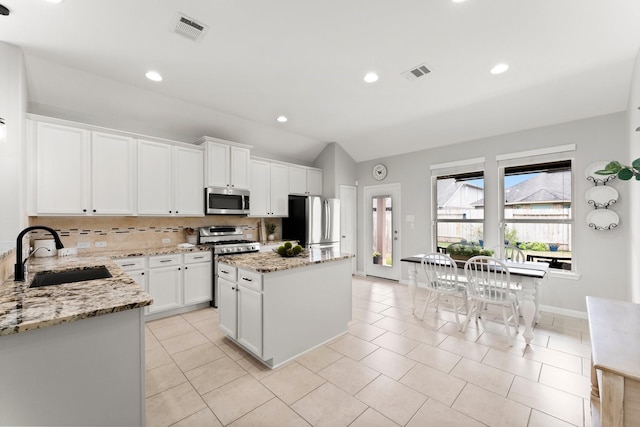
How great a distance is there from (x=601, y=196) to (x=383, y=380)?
359cm

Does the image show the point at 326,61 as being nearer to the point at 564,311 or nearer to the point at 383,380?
the point at 383,380

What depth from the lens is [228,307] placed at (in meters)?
2.83

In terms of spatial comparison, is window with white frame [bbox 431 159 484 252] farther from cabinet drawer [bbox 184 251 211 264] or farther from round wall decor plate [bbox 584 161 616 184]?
cabinet drawer [bbox 184 251 211 264]

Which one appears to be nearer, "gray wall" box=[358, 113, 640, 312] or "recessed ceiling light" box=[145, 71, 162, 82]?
"recessed ceiling light" box=[145, 71, 162, 82]

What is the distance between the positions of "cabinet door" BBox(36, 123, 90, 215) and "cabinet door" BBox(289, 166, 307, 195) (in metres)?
3.15

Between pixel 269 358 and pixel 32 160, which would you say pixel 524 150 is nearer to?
pixel 269 358

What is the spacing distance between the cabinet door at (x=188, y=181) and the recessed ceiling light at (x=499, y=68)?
3.96 m

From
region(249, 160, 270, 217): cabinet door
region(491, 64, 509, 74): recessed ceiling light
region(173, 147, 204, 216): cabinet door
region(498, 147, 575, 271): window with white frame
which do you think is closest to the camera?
region(491, 64, 509, 74): recessed ceiling light

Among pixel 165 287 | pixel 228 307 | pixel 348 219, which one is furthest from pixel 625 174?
pixel 348 219

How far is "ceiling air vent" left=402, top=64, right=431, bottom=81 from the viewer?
2957 millimetres

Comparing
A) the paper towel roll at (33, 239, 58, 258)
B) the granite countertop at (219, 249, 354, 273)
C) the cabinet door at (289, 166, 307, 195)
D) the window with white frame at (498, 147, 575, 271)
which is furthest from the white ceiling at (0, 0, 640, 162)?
the granite countertop at (219, 249, 354, 273)

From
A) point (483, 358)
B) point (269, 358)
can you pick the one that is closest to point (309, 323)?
point (269, 358)

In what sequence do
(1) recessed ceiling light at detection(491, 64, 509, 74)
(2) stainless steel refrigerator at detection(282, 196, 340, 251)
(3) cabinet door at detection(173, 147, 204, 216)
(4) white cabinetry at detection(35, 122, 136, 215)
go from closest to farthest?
(1) recessed ceiling light at detection(491, 64, 509, 74)
(4) white cabinetry at detection(35, 122, 136, 215)
(3) cabinet door at detection(173, 147, 204, 216)
(2) stainless steel refrigerator at detection(282, 196, 340, 251)

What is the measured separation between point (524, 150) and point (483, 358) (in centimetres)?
317
